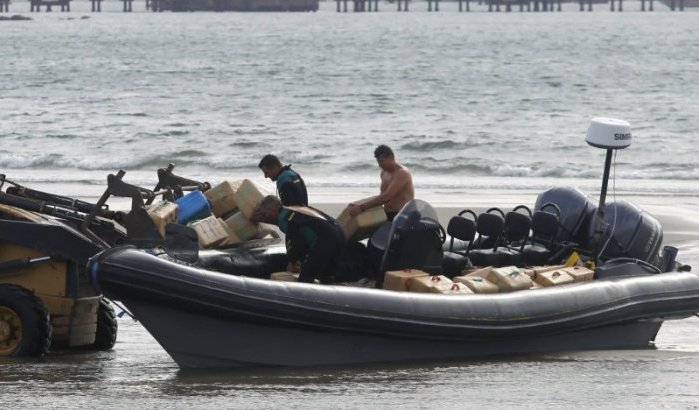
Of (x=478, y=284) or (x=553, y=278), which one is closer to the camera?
(x=478, y=284)

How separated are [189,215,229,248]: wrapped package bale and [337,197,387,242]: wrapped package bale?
2.82 ft

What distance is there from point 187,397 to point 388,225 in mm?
2755

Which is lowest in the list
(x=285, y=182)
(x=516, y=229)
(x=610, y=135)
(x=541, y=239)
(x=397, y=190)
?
(x=541, y=239)

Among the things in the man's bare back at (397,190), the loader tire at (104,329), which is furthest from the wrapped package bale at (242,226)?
the loader tire at (104,329)

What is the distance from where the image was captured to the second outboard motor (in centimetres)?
1212

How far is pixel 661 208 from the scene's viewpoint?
21469 mm

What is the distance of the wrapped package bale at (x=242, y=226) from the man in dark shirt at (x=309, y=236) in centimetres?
108

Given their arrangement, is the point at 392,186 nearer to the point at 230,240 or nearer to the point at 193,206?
the point at 230,240

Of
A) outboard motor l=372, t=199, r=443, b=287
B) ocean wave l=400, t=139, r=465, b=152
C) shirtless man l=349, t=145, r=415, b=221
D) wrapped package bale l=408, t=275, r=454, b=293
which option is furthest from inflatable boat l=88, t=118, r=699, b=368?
ocean wave l=400, t=139, r=465, b=152

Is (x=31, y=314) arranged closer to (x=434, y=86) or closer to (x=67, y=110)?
(x=67, y=110)

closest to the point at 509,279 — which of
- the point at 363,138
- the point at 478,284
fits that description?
the point at 478,284

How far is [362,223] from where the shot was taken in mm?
11258

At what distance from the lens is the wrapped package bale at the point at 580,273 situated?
36.9 feet

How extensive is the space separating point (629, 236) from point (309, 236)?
300 centimetres
